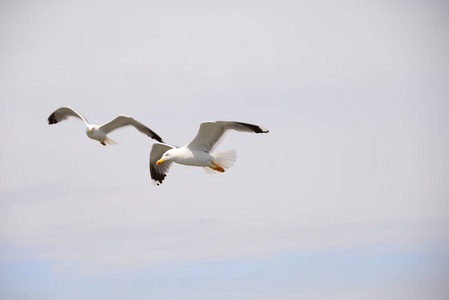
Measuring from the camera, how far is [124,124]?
62.4 ft

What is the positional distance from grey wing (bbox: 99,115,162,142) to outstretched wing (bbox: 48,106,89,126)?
1.39 metres

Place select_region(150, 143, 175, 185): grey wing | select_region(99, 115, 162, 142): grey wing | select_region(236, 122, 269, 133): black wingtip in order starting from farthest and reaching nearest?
select_region(99, 115, 162, 142): grey wing < select_region(150, 143, 175, 185): grey wing < select_region(236, 122, 269, 133): black wingtip

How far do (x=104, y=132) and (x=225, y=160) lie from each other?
556cm

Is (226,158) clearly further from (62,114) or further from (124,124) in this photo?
(62,114)

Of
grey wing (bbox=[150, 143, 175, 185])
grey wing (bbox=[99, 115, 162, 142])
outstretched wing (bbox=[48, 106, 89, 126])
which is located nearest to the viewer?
grey wing (bbox=[150, 143, 175, 185])

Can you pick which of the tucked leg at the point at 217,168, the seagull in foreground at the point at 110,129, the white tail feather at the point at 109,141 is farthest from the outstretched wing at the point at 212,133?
the white tail feather at the point at 109,141

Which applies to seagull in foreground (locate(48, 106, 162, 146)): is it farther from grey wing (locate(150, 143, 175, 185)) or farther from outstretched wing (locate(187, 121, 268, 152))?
outstretched wing (locate(187, 121, 268, 152))

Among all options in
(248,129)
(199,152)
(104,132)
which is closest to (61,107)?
(104,132)

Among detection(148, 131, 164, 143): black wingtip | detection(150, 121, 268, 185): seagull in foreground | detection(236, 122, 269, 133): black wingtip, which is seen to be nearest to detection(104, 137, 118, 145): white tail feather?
detection(148, 131, 164, 143): black wingtip

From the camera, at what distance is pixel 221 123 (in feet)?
44.8

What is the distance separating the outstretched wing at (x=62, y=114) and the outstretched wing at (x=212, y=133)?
6.66m

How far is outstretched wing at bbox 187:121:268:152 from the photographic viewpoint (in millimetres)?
13586

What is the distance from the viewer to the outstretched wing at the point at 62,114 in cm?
2014

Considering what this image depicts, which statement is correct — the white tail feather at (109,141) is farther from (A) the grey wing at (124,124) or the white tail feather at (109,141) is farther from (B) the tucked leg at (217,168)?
(B) the tucked leg at (217,168)
